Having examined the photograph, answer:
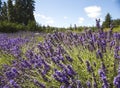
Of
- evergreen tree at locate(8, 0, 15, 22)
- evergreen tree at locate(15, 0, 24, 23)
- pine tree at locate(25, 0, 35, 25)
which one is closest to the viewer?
evergreen tree at locate(8, 0, 15, 22)

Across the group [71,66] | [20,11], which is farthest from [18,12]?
[71,66]

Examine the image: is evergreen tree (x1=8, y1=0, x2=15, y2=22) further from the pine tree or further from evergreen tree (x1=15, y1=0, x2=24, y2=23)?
the pine tree

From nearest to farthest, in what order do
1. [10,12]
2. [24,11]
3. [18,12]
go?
1. [10,12]
2. [18,12]
3. [24,11]

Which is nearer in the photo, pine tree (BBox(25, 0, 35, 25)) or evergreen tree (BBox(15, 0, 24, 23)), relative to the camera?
evergreen tree (BBox(15, 0, 24, 23))

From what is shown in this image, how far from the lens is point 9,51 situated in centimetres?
558

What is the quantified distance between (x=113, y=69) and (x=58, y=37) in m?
1.99

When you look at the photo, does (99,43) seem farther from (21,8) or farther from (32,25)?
(21,8)

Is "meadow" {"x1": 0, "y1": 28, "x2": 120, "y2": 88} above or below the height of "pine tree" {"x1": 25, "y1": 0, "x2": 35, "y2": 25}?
below

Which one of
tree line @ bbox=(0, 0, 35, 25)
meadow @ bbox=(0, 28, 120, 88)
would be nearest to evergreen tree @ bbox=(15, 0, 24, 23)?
tree line @ bbox=(0, 0, 35, 25)

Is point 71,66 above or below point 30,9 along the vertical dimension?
below

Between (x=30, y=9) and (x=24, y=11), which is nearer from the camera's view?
(x=24, y=11)

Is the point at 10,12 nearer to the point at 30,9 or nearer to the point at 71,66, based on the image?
the point at 30,9

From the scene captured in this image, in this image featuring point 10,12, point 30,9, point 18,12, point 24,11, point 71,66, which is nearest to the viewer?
point 71,66

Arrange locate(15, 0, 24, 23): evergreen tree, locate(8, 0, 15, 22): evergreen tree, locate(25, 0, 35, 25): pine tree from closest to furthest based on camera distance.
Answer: locate(8, 0, 15, 22): evergreen tree → locate(15, 0, 24, 23): evergreen tree → locate(25, 0, 35, 25): pine tree
